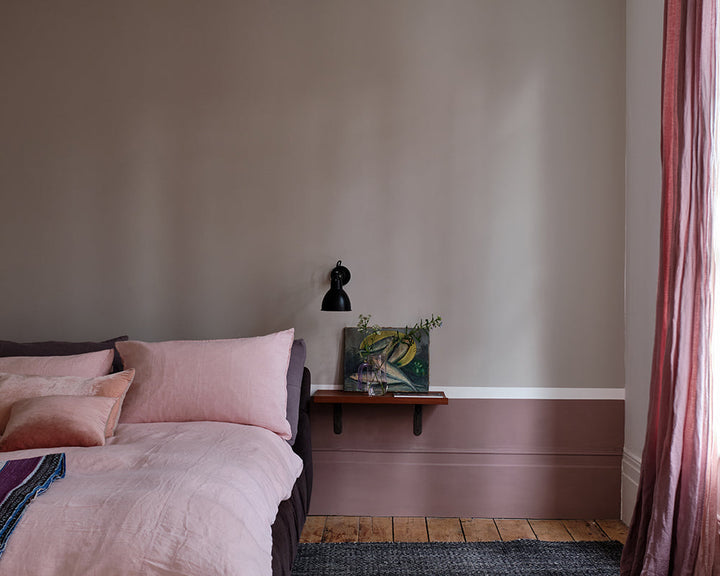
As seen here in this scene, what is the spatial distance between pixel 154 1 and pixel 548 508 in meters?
3.40

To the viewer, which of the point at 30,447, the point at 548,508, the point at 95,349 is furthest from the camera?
the point at 548,508

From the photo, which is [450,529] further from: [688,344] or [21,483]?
[21,483]

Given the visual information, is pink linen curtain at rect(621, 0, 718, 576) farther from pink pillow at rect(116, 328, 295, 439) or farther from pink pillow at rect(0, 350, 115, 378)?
pink pillow at rect(0, 350, 115, 378)

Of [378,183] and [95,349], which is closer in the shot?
[95,349]

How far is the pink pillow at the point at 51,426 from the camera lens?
2010 mm

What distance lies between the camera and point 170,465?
1728 mm

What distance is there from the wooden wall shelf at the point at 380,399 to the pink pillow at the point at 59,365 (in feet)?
3.31

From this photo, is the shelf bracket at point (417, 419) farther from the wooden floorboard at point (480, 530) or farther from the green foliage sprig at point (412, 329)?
the wooden floorboard at point (480, 530)

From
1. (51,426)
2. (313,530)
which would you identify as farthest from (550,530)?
(51,426)

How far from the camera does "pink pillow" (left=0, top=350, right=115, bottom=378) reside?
2418mm

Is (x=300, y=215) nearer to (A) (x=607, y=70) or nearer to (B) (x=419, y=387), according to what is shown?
(B) (x=419, y=387)

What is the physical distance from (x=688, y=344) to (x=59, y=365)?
251cm

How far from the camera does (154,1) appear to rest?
3059 millimetres

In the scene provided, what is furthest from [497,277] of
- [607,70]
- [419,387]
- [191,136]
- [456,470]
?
[191,136]
